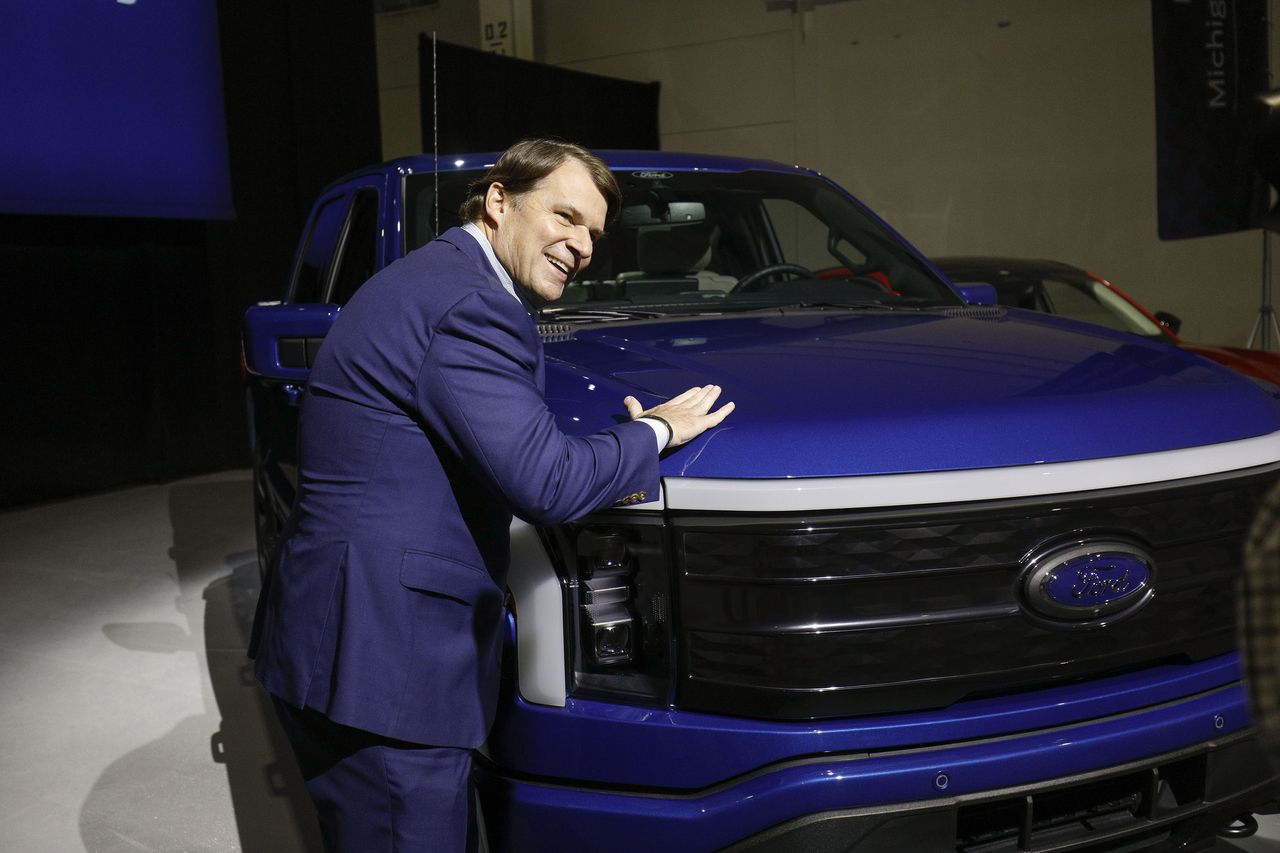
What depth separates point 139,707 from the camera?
3.83m

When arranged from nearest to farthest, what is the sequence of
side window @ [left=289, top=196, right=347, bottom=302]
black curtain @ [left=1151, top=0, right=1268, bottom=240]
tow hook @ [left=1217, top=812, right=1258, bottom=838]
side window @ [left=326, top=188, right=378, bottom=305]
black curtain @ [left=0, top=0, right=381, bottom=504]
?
tow hook @ [left=1217, top=812, right=1258, bottom=838] < side window @ [left=326, top=188, right=378, bottom=305] < side window @ [left=289, top=196, right=347, bottom=302] < black curtain @ [left=1151, top=0, right=1268, bottom=240] < black curtain @ [left=0, top=0, right=381, bottom=504]

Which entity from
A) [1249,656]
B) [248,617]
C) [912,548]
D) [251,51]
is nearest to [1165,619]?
[912,548]

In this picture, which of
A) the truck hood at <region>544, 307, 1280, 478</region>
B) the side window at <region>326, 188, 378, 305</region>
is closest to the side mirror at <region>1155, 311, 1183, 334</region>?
the truck hood at <region>544, 307, 1280, 478</region>

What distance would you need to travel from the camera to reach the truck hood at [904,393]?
1732mm

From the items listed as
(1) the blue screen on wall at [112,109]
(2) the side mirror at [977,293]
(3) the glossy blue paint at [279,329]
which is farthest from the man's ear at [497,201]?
(1) the blue screen on wall at [112,109]

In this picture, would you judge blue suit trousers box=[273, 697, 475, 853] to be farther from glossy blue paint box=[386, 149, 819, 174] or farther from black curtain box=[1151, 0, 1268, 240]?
black curtain box=[1151, 0, 1268, 240]

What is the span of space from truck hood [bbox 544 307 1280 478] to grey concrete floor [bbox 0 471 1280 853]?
1.28 m

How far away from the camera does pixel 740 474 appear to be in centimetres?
171

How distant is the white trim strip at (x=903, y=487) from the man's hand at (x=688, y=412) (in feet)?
0.24

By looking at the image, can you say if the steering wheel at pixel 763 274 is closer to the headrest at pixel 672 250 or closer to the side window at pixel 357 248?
the headrest at pixel 672 250

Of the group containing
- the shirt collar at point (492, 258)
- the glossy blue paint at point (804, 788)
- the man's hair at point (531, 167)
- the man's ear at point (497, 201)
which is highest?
the man's hair at point (531, 167)

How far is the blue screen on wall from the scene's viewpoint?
6.91 meters

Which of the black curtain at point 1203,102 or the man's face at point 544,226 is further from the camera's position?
the black curtain at point 1203,102

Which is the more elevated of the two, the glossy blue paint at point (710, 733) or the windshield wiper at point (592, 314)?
the windshield wiper at point (592, 314)
